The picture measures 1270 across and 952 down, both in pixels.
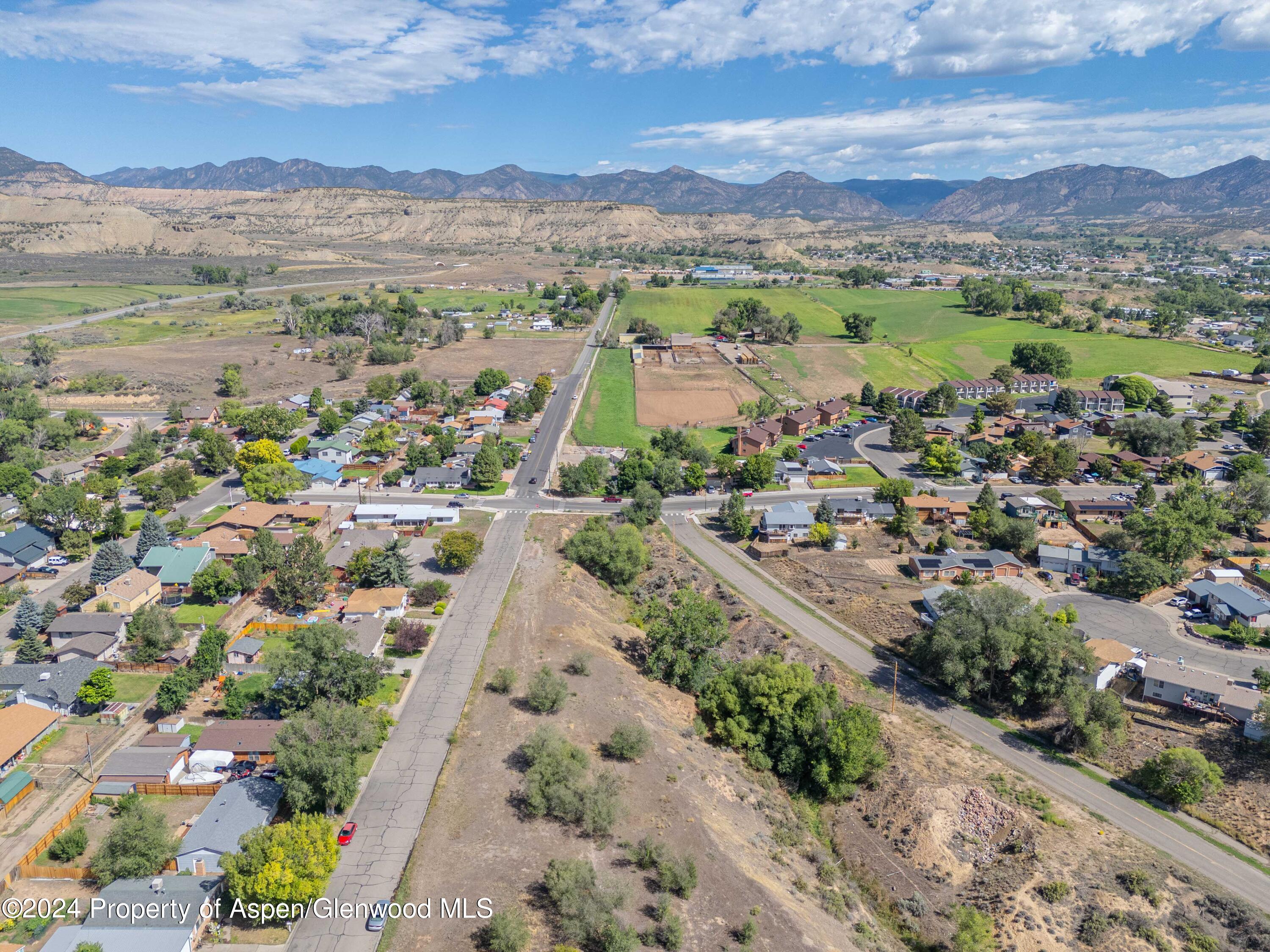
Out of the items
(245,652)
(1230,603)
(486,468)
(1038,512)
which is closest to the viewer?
(245,652)

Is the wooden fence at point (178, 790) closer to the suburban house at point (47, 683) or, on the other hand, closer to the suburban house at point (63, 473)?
the suburban house at point (47, 683)

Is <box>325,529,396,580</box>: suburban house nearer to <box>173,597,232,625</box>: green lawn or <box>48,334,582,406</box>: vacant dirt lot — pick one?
<box>173,597,232,625</box>: green lawn

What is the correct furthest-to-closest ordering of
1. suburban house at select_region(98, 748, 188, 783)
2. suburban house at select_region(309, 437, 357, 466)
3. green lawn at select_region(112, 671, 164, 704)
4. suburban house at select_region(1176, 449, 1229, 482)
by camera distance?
suburban house at select_region(309, 437, 357, 466) → suburban house at select_region(1176, 449, 1229, 482) → green lawn at select_region(112, 671, 164, 704) → suburban house at select_region(98, 748, 188, 783)

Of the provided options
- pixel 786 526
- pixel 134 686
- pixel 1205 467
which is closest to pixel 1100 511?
pixel 1205 467

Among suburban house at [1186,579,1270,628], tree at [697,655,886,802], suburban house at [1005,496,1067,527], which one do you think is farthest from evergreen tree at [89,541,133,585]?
suburban house at [1186,579,1270,628]

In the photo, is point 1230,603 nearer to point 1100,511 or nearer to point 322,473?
point 1100,511

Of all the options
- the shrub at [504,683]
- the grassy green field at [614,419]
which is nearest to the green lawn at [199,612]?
the shrub at [504,683]
